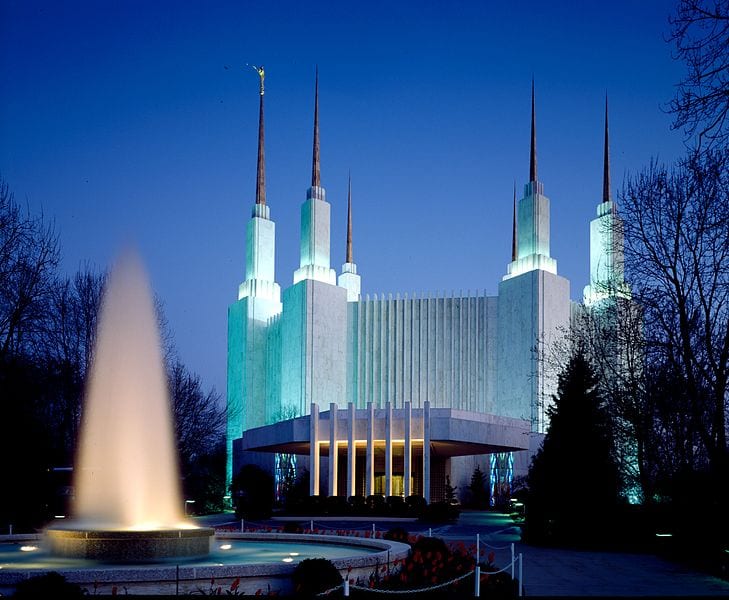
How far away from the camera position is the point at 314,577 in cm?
1048

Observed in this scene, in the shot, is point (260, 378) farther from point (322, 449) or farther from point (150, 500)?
point (150, 500)

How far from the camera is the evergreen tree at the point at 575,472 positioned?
1035 inches

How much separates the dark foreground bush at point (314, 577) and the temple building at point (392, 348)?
3948cm

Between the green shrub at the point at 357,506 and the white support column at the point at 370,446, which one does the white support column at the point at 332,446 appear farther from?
the green shrub at the point at 357,506

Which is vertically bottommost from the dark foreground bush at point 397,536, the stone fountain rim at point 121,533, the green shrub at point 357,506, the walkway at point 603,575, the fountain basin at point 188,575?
the green shrub at point 357,506

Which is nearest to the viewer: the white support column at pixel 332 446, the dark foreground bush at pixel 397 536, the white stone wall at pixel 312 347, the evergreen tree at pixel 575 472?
the dark foreground bush at pixel 397 536

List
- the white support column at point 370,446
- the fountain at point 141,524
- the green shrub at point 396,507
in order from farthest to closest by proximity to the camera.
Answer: the white support column at point 370,446 < the green shrub at point 396,507 < the fountain at point 141,524

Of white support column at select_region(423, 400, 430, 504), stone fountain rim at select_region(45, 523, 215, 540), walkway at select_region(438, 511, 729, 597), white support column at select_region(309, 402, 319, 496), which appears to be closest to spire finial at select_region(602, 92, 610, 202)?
white support column at select_region(423, 400, 430, 504)

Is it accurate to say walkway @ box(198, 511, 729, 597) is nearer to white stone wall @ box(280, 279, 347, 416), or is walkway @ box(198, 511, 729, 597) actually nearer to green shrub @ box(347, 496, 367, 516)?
green shrub @ box(347, 496, 367, 516)

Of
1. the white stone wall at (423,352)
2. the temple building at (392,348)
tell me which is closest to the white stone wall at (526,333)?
the temple building at (392,348)

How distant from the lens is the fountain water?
562 inches

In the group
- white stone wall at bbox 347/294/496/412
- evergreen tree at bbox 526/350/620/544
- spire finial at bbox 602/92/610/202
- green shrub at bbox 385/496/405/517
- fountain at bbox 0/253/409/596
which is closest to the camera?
fountain at bbox 0/253/409/596

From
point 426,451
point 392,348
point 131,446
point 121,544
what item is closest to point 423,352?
point 392,348

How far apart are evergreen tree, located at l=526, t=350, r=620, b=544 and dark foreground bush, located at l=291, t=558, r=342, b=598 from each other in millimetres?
17052
